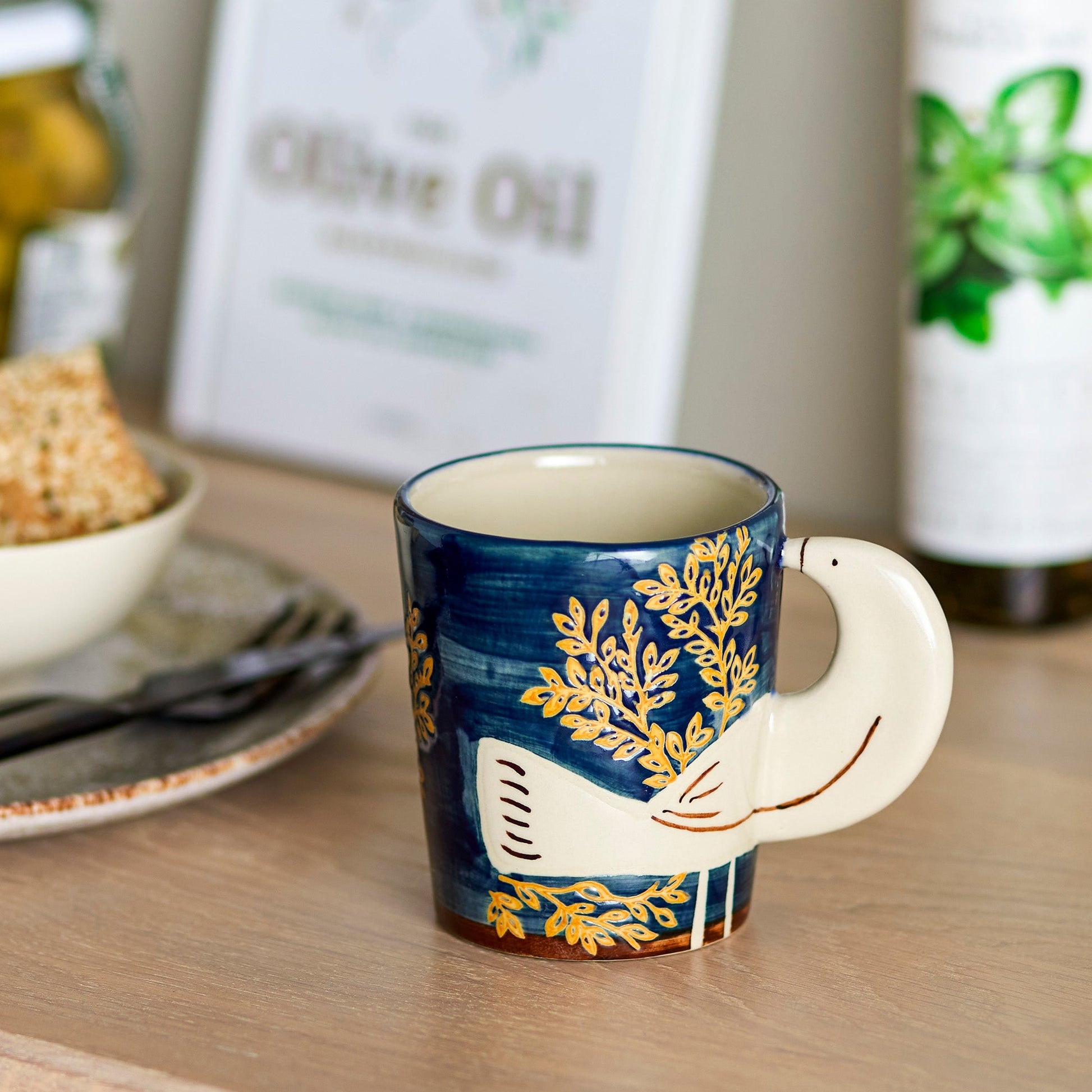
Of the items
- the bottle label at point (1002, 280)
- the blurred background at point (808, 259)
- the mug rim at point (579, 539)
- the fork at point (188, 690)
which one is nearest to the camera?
the mug rim at point (579, 539)

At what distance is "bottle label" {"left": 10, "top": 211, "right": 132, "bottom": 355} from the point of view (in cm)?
81

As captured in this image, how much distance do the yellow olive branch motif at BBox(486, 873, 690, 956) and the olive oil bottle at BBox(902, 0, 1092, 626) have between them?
0.31 meters

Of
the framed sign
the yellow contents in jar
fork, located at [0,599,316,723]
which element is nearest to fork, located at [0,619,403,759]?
fork, located at [0,599,316,723]

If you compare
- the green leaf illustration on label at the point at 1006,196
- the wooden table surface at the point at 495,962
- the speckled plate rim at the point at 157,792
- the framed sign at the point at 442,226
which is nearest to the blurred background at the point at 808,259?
the framed sign at the point at 442,226

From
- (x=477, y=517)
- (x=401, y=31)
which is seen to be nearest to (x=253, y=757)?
(x=477, y=517)

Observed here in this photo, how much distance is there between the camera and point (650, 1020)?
365mm

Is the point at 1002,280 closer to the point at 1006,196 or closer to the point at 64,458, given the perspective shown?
the point at 1006,196

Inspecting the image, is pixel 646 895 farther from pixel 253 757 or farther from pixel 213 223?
pixel 213 223

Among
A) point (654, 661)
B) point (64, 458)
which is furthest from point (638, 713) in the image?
point (64, 458)

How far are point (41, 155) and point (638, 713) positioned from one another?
613 mm

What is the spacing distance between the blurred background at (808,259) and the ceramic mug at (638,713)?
37 centimetres

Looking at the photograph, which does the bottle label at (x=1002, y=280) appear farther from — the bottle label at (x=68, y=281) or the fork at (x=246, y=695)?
the bottle label at (x=68, y=281)

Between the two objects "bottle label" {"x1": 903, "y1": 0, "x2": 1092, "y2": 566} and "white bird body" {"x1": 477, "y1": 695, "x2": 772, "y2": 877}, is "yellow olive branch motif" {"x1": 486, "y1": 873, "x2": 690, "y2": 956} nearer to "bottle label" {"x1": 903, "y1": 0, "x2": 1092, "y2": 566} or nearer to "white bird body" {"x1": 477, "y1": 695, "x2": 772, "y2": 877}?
"white bird body" {"x1": 477, "y1": 695, "x2": 772, "y2": 877}

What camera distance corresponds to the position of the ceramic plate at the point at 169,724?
0.44 metres
